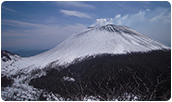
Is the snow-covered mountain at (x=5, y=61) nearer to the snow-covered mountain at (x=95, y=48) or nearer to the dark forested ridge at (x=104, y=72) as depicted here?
the snow-covered mountain at (x=95, y=48)

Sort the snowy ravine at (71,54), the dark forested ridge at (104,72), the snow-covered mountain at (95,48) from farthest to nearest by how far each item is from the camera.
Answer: the snow-covered mountain at (95,48), the snowy ravine at (71,54), the dark forested ridge at (104,72)

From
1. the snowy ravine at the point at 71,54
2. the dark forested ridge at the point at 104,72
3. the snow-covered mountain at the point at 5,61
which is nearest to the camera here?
the dark forested ridge at the point at 104,72

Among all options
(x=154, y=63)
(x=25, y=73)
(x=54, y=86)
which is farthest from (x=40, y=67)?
(x=154, y=63)

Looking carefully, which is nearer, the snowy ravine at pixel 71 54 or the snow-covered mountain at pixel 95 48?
the snowy ravine at pixel 71 54

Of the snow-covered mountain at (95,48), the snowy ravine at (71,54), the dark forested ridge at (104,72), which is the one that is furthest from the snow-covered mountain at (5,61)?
the dark forested ridge at (104,72)

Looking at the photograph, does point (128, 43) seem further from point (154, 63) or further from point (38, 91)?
point (38, 91)

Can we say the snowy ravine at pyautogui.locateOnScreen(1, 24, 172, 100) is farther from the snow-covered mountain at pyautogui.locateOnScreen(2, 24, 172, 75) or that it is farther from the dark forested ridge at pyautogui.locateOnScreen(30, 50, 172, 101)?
the dark forested ridge at pyautogui.locateOnScreen(30, 50, 172, 101)

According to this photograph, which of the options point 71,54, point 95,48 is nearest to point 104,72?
point 95,48

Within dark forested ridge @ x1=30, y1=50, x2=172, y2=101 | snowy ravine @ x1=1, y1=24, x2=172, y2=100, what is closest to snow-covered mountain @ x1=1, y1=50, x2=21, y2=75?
snowy ravine @ x1=1, y1=24, x2=172, y2=100
